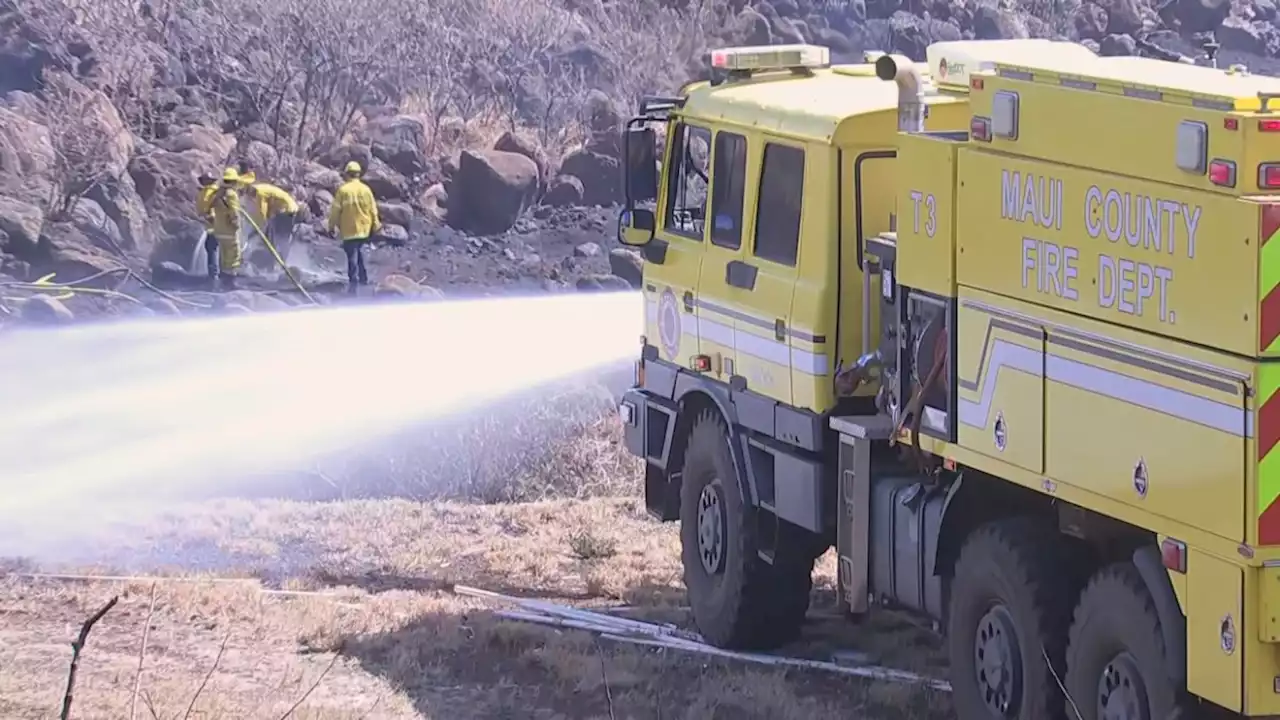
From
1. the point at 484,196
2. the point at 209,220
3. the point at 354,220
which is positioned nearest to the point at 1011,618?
the point at 354,220


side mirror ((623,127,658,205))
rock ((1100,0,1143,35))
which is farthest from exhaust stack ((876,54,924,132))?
rock ((1100,0,1143,35))

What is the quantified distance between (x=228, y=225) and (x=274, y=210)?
1.17 meters

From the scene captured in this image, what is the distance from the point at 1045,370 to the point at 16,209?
2071 centimetres

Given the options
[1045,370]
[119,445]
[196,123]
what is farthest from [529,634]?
Answer: [196,123]

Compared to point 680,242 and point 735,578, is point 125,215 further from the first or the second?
point 735,578

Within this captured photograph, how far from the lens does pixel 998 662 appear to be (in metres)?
7.19

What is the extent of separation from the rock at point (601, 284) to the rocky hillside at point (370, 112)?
0.21 ft

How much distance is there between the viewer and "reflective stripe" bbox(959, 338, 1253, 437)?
566 cm

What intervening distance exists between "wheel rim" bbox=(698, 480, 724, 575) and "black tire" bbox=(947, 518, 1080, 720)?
7.07ft

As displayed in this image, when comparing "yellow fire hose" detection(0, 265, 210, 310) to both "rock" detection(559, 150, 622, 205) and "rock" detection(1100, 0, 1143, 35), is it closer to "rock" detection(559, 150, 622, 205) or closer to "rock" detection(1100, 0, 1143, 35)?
"rock" detection(559, 150, 622, 205)

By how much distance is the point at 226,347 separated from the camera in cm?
1797

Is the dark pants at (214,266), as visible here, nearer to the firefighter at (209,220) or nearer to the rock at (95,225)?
the firefighter at (209,220)

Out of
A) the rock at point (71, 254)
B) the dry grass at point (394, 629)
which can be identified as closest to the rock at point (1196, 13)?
the rock at point (71, 254)

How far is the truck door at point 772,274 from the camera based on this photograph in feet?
28.4
